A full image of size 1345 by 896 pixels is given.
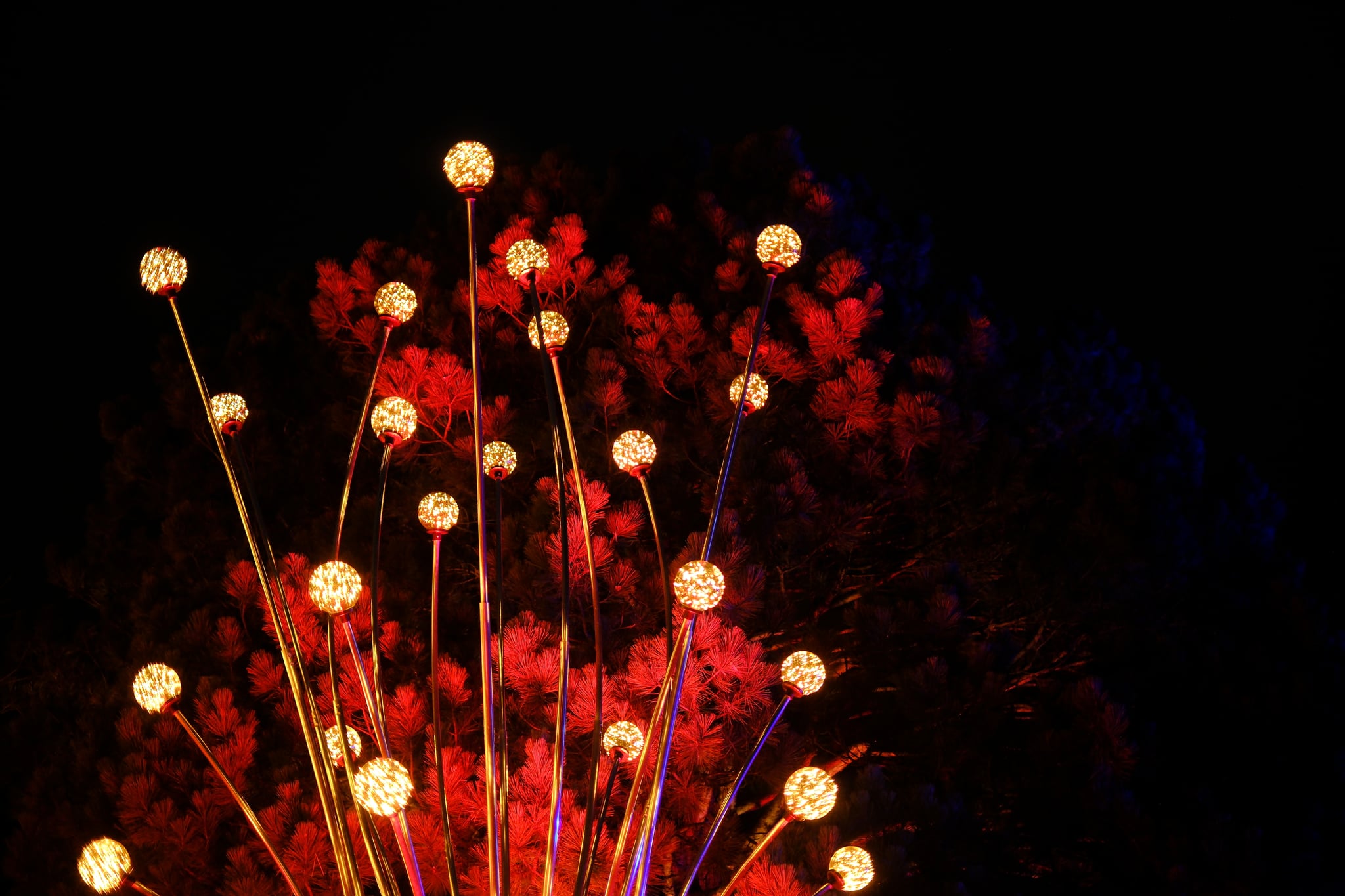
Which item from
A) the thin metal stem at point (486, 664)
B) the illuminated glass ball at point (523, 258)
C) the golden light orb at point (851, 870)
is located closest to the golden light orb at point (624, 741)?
the thin metal stem at point (486, 664)

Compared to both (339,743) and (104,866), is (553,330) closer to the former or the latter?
(339,743)

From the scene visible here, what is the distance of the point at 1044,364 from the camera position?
198cm

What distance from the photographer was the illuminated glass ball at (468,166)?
1.22 metres

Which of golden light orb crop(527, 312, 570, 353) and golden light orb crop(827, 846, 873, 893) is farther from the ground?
golden light orb crop(527, 312, 570, 353)

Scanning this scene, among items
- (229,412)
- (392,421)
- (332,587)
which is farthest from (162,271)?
(332,587)

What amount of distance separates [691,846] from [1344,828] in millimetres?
1401

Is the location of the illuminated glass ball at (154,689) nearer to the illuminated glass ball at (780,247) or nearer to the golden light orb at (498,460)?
the golden light orb at (498,460)

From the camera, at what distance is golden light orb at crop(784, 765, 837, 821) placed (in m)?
1.08

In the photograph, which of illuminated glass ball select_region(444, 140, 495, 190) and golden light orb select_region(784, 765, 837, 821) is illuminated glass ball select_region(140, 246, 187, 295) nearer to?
illuminated glass ball select_region(444, 140, 495, 190)

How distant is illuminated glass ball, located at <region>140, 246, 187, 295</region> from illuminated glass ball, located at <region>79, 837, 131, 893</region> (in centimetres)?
70

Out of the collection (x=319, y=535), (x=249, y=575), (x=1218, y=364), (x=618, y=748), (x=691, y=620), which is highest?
(x=1218, y=364)

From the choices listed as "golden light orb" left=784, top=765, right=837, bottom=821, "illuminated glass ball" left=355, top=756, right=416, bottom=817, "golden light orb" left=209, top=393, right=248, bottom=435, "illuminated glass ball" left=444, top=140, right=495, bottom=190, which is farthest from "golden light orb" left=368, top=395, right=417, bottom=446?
"golden light orb" left=784, top=765, right=837, bottom=821

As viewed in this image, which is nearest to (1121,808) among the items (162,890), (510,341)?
(510,341)

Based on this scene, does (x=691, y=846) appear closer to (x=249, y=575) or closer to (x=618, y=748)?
(x=618, y=748)
